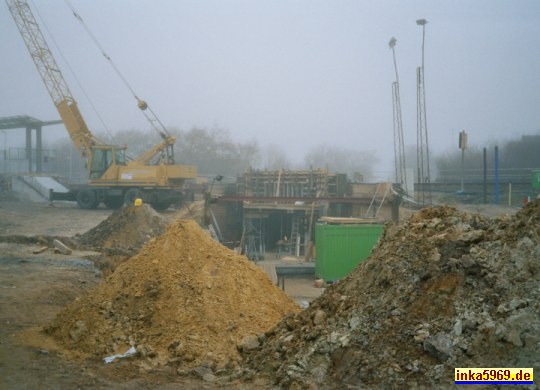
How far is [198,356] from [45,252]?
32.2 ft

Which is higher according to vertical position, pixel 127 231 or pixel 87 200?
pixel 87 200

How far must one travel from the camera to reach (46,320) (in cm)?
823

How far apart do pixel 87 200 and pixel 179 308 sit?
1030 inches

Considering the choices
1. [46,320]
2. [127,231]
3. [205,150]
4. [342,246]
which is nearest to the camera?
[46,320]

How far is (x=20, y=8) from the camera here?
1314 inches

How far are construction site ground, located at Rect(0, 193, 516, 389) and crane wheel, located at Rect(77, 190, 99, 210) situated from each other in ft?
47.8

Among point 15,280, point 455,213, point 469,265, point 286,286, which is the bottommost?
point 286,286

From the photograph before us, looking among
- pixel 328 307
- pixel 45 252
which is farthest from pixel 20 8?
pixel 328 307

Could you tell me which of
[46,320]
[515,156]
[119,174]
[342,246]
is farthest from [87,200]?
[515,156]

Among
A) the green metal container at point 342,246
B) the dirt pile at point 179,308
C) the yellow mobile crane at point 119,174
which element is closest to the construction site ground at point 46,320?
the dirt pile at point 179,308

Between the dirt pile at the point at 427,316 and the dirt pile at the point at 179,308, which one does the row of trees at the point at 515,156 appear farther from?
the dirt pile at the point at 427,316

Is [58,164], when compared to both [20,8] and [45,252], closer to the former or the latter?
[20,8]

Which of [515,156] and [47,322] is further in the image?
[515,156]

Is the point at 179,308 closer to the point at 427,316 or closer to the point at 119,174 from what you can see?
the point at 427,316
